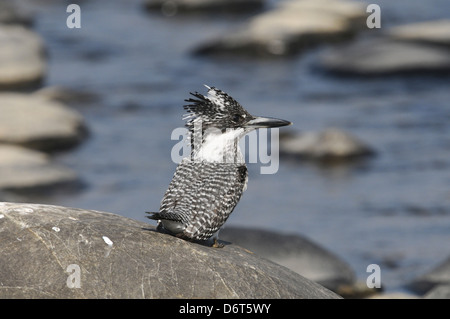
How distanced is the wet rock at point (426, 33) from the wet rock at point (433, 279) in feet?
37.5

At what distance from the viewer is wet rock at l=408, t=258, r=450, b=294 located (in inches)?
464

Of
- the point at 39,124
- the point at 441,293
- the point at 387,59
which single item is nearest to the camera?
the point at 441,293

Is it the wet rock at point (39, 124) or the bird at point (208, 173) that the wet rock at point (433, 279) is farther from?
the wet rock at point (39, 124)

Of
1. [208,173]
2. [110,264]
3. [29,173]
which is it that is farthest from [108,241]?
[29,173]

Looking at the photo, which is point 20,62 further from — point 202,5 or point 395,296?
point 395,296

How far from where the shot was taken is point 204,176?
25.8ft

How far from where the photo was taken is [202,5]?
28.2 meters

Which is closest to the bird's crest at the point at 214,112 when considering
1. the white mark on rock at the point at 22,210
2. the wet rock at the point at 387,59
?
the white mark on rock at the point at 22,210

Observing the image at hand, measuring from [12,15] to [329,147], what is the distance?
1239cm

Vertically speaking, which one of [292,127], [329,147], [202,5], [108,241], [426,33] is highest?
[202,5]

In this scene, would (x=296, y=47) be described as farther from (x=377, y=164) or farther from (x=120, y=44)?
(x=377, y=164)

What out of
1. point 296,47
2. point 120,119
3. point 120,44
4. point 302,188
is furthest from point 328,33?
point 302,188

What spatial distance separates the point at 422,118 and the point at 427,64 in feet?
8.68

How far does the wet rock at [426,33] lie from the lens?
74.1 feet
